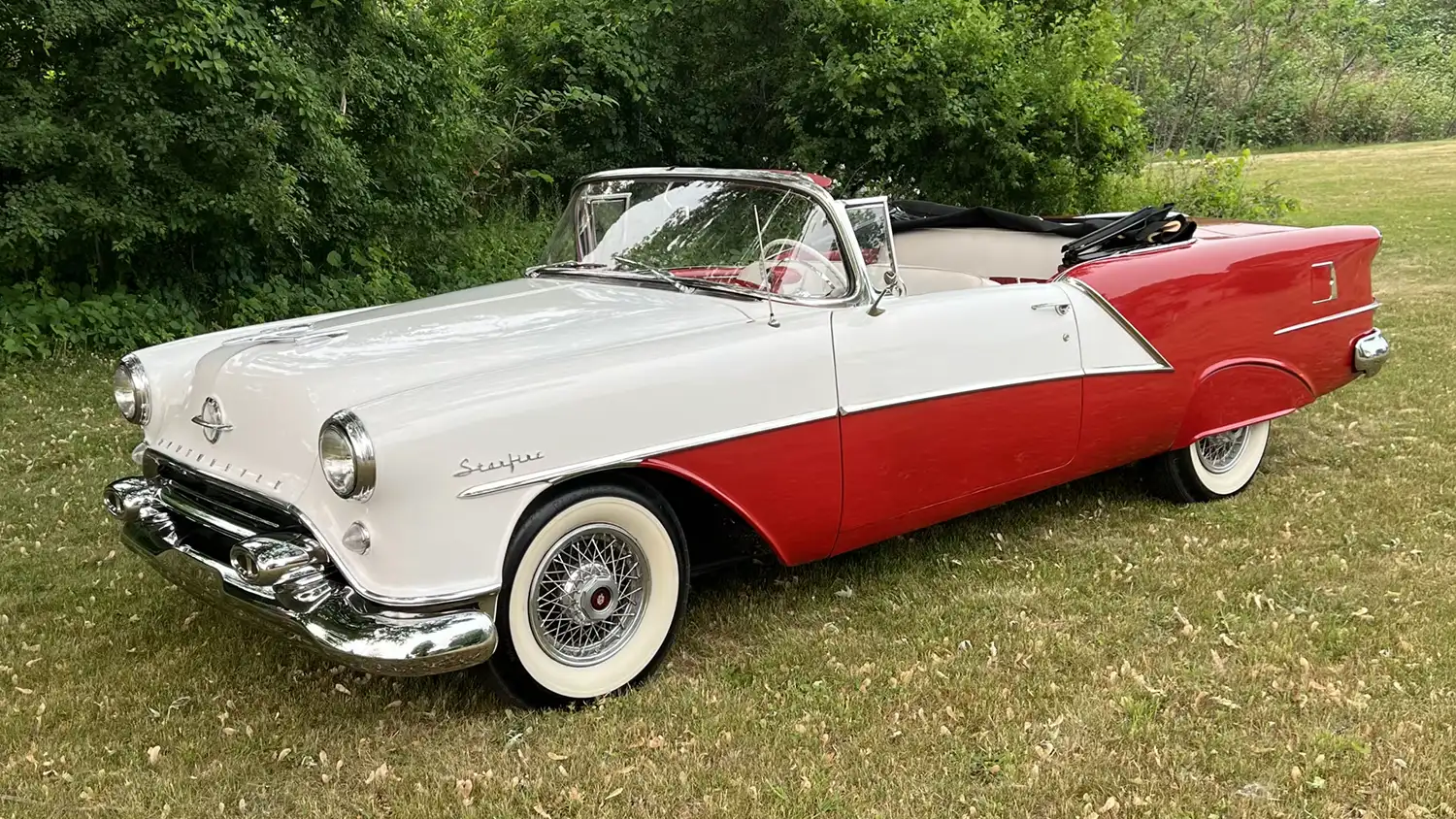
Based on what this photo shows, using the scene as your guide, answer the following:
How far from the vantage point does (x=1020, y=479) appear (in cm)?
424

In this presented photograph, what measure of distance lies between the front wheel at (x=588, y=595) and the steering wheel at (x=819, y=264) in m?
1.04

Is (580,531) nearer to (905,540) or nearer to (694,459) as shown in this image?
(694,459)

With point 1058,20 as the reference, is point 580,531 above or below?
below

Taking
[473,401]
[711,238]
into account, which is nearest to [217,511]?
[473,401]

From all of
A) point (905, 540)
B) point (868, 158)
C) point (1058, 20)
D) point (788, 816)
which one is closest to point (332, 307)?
point (868, 158)

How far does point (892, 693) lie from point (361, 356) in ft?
6.34

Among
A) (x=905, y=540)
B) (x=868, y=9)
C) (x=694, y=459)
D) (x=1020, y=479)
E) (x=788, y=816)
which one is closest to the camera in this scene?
(x=788, y=816)

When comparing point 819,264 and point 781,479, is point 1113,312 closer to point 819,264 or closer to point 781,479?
point 819,264

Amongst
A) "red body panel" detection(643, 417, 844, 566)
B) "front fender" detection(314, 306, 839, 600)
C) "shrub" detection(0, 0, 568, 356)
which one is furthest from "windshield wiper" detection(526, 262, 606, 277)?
"shrub" detection(0, 0, 568, 356)

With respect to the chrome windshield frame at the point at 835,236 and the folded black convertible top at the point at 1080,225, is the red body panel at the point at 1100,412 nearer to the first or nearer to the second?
the folded black convertible top at the point at 1080,225

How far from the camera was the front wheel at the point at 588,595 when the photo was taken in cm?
307

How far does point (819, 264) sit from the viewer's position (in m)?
3.84

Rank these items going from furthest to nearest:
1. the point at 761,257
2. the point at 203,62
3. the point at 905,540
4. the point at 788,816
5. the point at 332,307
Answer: the point at 332,307
the point at 203,62
the point at 905,540
the point at 761,257
the point at 788,816

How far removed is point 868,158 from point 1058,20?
278 cm
